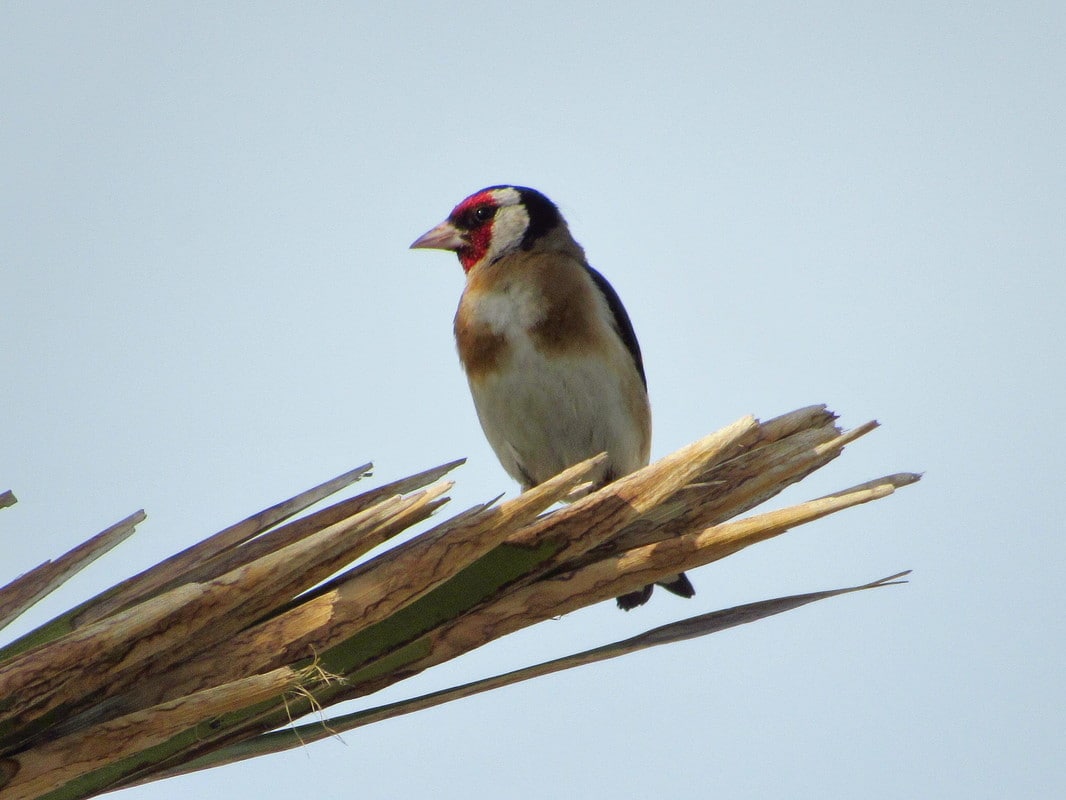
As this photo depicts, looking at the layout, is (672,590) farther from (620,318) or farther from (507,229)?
(507,229)

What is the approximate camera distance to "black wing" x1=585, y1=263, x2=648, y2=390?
5.46 meters

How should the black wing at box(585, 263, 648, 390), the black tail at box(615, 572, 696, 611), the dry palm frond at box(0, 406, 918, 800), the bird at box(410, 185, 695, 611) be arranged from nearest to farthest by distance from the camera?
the dry palm frond at box(0, 406, 918, 800)
the black tail at box(615, 572, 696, 611)
the bird at box(410, 185, 695, 611)
the black wing at box(585, 263, 648, 390)

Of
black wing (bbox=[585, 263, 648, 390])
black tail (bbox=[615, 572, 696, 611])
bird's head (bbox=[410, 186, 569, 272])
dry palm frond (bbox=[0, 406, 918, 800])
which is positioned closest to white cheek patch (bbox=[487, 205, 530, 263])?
bird's head (bbox=[410, 186, 569, 272])

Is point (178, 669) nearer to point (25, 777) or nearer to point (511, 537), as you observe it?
point (25, 777)

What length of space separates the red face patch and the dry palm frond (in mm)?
3440

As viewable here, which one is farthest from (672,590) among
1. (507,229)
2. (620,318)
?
(507,229)

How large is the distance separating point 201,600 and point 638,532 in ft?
2.68

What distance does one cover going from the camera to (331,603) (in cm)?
197

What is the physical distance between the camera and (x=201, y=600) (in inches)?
73.1

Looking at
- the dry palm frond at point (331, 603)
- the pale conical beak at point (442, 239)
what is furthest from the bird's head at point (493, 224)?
the dry palm frond at point (331, 603)

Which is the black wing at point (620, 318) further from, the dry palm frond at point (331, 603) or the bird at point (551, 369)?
the dry palm frond at point (331, 603)

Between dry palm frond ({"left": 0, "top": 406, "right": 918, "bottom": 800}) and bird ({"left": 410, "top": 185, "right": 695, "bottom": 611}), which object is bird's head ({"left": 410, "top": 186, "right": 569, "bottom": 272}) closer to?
bird ({"left": 410, "top": 185, "right": 695, "bottom": 611})

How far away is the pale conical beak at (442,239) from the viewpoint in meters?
5.88

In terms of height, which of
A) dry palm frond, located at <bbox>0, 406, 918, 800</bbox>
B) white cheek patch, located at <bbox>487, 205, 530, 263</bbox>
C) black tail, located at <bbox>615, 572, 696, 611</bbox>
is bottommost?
black tail, located at <bbox>615, 572, 696, 611</bbox>
